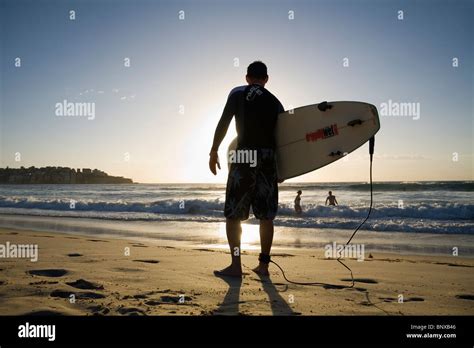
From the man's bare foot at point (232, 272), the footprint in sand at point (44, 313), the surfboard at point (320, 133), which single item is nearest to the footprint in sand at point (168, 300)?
the footprint in sand at point (44, 313)

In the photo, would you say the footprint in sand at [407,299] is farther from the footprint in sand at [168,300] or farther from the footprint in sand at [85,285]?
the footprint in sand at [85,285]

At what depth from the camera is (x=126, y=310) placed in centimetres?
236

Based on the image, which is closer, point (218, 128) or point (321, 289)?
point (321, 289)

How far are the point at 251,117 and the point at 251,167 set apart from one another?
1.52ft

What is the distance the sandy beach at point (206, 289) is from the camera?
98.0 inches

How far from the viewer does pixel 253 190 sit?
3.61m

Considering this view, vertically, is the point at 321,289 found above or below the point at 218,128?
below

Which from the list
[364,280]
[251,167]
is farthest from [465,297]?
[251,167]

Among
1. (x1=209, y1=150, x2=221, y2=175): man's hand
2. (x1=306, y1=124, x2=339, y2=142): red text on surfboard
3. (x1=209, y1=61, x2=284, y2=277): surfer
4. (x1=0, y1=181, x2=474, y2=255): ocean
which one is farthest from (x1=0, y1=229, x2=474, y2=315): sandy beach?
(x1=0, y1=181, x2=474, y2=255): ocean
